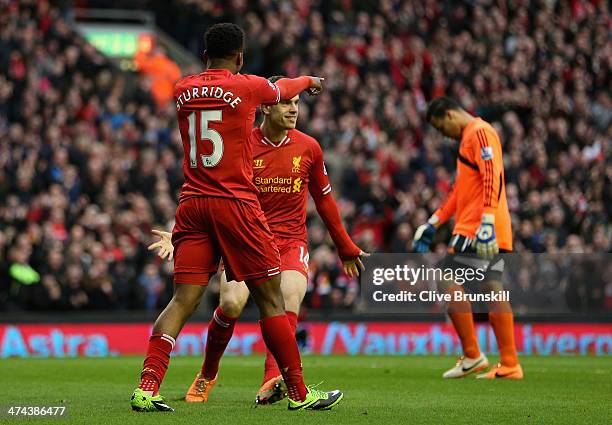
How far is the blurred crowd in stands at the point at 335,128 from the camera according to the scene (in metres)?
19.8

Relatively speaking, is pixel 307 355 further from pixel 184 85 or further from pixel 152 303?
pixel 184 85

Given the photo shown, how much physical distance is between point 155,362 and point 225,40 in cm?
211

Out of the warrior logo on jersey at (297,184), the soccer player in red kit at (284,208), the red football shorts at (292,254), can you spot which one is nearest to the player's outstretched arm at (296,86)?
the soccer player in red kit at (284,208)

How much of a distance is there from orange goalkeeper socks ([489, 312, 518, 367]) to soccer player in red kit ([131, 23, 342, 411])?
4111 millimetres

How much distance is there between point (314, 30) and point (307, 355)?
11416 millimetres

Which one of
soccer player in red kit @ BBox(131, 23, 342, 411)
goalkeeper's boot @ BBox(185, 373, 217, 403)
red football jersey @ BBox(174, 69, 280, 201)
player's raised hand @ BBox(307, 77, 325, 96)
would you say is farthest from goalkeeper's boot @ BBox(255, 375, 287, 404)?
player's raised hand @ BBox(307, 77, 325, 96)

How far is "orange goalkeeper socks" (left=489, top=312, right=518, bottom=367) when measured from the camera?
1227cm

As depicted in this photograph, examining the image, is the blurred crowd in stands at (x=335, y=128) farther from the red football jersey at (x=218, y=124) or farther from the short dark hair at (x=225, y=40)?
the short dark hair at (x=225, y=40)

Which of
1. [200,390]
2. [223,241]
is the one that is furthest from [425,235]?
[223,241]

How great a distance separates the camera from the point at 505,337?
12.3 m

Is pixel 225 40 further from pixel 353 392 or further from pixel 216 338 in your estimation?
pixel 353 392

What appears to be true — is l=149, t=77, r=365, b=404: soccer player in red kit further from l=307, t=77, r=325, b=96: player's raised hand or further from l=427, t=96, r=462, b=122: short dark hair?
l=427, t=96, r=462, b=122: short dark hair

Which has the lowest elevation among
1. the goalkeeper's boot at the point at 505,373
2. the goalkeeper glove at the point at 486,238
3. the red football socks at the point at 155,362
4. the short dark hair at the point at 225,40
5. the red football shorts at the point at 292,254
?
the goalkeeper's boot at the point at 505,373

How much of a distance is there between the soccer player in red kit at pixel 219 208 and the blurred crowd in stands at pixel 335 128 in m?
10.6
